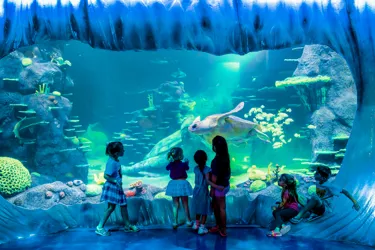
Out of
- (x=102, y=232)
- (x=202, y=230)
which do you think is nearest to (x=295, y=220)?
(x=202, y=230)

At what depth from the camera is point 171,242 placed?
3.83m

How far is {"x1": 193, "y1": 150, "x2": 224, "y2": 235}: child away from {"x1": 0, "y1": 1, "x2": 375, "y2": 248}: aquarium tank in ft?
1.39

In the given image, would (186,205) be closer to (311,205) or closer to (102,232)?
(102,232)

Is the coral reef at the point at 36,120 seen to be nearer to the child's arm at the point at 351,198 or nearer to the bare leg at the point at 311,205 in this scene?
the bare leg at the point at 311,205

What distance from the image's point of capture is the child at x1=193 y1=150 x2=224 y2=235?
4.19m

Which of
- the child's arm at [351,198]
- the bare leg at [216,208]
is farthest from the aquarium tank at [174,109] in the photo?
the bare leg at [216,208]

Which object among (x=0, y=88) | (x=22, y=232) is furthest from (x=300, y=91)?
(x=0, y=88)

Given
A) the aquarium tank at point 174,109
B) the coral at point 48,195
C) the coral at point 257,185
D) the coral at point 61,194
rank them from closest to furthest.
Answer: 1. the aquarium tank at point 174,109
2. the coral at point 48,195
3. the coral at point 61,194
4. the coral at point 257,185

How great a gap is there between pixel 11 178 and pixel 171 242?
650 cm

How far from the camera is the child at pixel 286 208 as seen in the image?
4.02 meters

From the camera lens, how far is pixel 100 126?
2362 cm

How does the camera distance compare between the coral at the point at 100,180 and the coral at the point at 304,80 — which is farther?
the coral at the point at 100,180

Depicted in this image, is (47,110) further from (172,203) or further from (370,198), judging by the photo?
(370,198)

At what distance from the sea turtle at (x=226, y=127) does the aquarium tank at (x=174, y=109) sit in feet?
0.08
